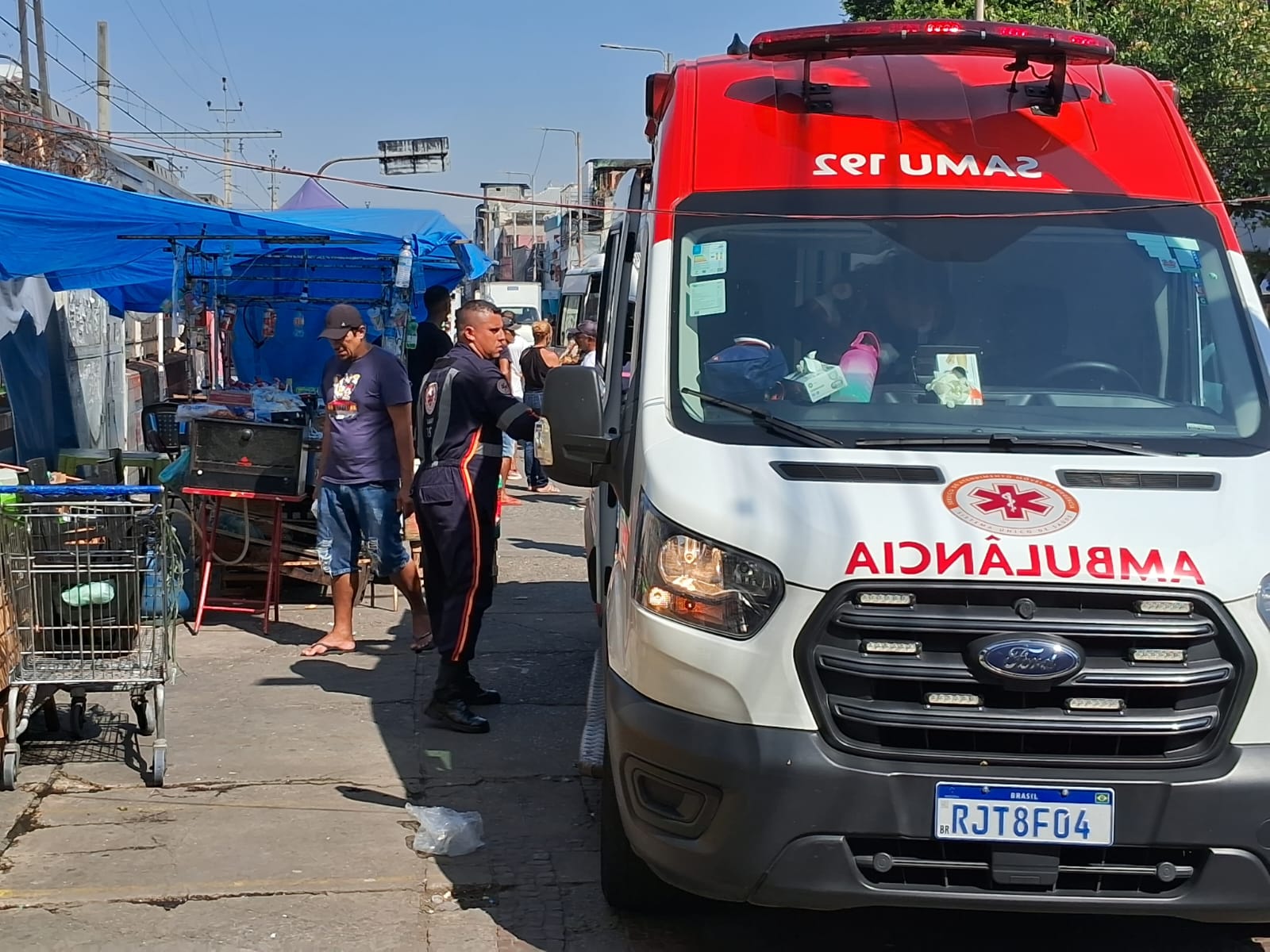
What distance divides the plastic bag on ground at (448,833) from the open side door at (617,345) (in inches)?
41.0

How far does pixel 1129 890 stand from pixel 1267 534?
→ 3.18 feet

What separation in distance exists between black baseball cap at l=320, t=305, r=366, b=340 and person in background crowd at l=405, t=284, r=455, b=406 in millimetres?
4020

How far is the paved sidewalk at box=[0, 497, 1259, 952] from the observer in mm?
4391

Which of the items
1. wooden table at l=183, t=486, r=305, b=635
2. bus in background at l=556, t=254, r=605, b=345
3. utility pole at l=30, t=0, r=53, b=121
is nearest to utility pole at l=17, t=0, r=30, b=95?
utility pole at l=30, t=0, r=53, b=121

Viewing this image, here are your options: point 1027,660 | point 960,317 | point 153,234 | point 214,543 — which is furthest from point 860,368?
point 153,234

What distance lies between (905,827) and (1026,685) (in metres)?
0.46

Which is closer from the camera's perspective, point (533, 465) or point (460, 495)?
point (460, 495)

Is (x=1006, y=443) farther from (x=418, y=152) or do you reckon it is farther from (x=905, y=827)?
(x=418, y=152)

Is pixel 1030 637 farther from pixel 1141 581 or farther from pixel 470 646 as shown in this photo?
pixel 470 646

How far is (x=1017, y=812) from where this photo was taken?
3438mm

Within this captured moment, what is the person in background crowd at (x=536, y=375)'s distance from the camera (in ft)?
49.2

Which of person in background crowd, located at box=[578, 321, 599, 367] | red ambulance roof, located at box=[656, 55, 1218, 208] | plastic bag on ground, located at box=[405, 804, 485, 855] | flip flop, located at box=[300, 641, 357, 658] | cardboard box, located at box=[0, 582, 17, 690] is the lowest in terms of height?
flip flop, located at box=[300, 641, 357, 658]

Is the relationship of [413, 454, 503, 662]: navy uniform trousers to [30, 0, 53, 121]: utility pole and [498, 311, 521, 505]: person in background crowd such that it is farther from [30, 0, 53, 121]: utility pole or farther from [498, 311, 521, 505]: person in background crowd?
[30, 0, 53, 121]: utility pole

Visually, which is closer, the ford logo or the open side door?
the ford logo
